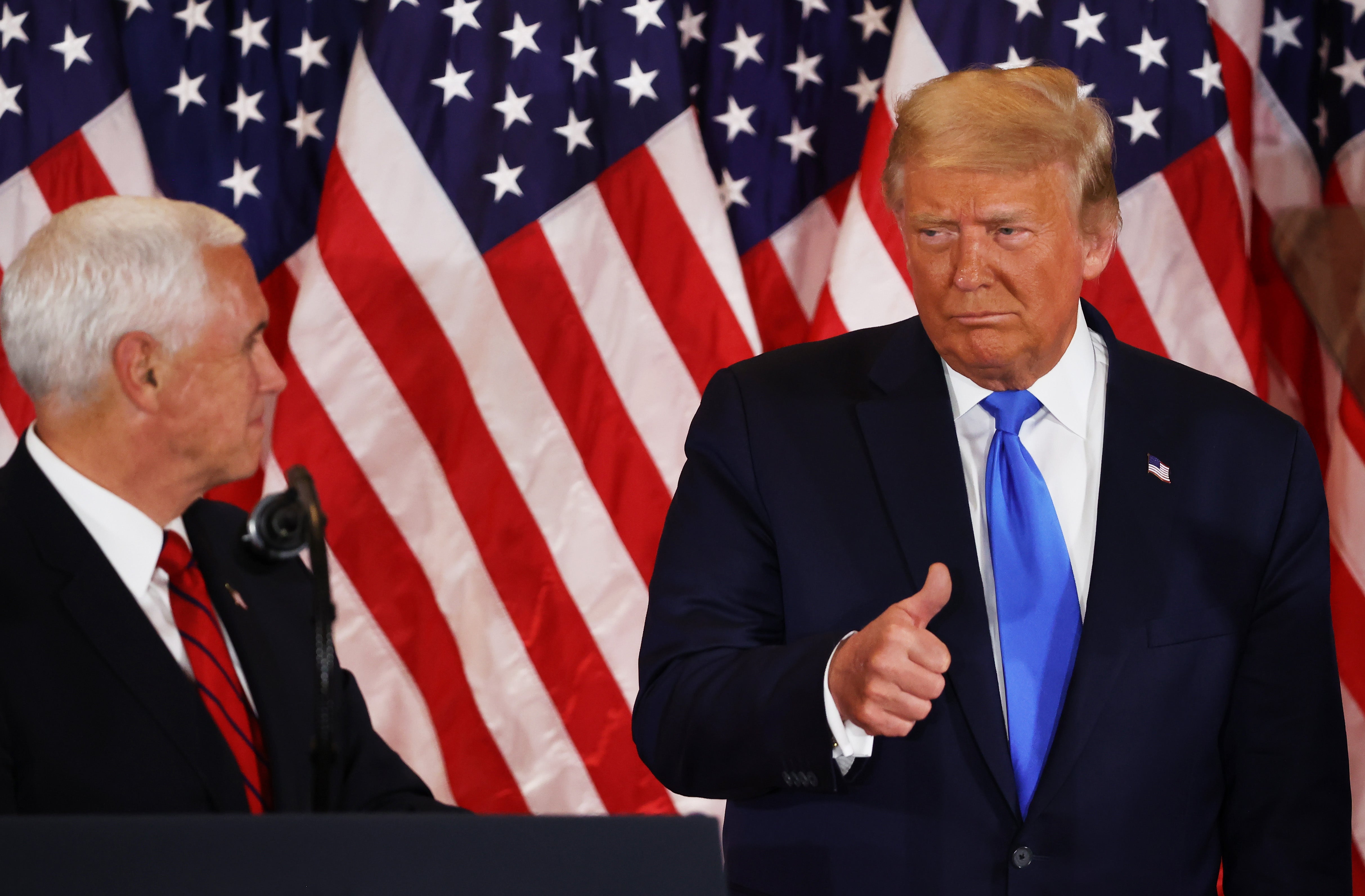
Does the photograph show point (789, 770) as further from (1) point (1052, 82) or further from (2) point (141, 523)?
(1) point (1052, 82)

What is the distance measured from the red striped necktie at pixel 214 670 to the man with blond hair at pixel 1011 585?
0.46 meters

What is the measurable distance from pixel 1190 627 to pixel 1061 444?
28 cm

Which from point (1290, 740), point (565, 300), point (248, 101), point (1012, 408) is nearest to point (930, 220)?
point (1012, 408)

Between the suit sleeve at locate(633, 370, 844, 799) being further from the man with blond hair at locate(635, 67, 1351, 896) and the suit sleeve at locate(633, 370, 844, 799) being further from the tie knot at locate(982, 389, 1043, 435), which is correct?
the tie knot at locate(982, 389, 1043, 435)

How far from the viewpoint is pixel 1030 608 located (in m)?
1.58

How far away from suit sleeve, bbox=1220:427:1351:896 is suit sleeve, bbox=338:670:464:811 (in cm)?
101

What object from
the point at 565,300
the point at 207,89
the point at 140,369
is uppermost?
the point at 207,89

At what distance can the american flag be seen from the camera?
2.75 m

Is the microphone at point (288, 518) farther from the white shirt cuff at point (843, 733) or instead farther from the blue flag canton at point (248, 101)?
the blue flag canton at point (248, 101)

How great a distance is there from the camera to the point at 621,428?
2.83 metres

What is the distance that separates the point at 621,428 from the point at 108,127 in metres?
1.37

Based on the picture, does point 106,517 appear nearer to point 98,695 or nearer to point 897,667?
point 98,695

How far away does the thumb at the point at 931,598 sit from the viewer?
1.39 metres

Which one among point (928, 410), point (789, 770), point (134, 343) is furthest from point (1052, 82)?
point (134, 343)
